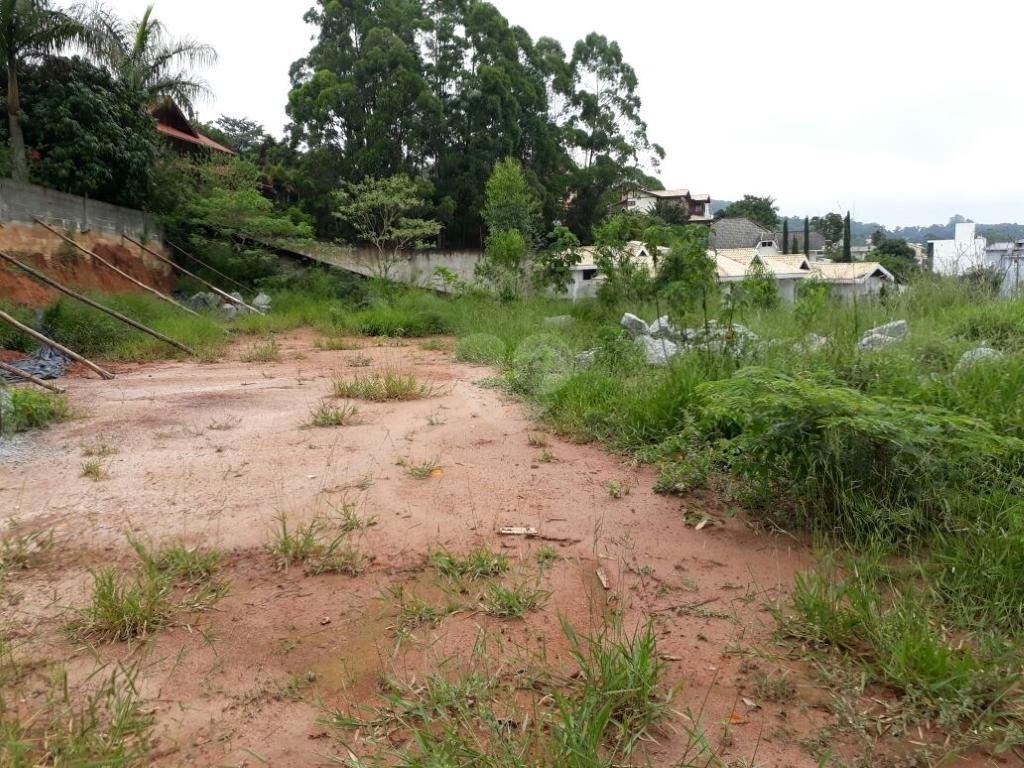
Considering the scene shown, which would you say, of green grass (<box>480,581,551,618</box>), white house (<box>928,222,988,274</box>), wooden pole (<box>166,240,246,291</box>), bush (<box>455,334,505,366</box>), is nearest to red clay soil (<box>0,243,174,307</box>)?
wooden pole (<box>166,240,246,291</box>)

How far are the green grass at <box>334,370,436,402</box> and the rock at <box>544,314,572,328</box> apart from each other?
132 inches

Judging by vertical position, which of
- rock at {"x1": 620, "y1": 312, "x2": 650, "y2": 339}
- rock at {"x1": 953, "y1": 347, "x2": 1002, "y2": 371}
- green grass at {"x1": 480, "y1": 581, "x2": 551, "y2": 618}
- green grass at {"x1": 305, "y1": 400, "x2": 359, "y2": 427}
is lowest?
green grass at {"x1": 480, "y1": 581, "x2": 551, "y2": 618}

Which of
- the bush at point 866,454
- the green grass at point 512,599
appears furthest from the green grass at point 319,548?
the bush at point 866,454

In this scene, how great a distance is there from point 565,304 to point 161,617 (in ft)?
29.8

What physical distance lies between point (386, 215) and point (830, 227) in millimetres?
31811

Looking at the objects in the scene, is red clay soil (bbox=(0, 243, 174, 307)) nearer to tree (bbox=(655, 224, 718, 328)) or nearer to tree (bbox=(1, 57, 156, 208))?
tree (bbox=(1, 57, 156, 208))

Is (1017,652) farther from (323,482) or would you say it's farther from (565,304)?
(565,304)

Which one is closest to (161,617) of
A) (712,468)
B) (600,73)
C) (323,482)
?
(323,482)

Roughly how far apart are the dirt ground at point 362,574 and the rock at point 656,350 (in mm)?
1408

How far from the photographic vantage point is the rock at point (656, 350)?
16.6ft

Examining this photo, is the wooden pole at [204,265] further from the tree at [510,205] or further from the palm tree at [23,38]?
the tree at [510,205]

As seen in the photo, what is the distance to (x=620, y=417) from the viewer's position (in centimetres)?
388

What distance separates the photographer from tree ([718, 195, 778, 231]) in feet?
142

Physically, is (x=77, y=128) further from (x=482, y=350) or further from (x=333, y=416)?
(x=333, y=416)
